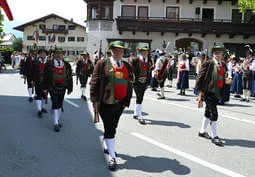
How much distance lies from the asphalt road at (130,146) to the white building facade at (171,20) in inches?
860

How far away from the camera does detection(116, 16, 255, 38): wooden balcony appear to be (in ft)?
99.8

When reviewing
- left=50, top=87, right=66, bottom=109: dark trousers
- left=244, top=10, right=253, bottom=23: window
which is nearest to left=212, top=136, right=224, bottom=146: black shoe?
left=50, top=87, right=66, bottom=109: dark trousers

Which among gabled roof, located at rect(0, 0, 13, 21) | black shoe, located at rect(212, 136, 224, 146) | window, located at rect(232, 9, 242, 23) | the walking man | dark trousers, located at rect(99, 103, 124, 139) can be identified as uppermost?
window, located at rect(232, 9, 242, 23)

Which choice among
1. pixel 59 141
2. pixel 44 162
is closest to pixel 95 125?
pixel 59 141

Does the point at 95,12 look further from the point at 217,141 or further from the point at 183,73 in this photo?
the point at 217,141

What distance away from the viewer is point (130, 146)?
6348 millimetres

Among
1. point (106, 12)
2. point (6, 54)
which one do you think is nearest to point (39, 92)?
point (106, 12)

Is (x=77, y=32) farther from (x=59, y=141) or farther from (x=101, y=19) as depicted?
(x=59, y=141)

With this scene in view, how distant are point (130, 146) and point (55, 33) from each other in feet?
196

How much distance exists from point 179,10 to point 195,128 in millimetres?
25288

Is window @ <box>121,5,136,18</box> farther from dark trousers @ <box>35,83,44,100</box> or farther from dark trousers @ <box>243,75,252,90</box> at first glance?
dark trousers @ <box>35,83,44,100</box>

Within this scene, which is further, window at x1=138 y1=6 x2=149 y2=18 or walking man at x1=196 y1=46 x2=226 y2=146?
window at x1=138 y1=6 x2=149 y2=18

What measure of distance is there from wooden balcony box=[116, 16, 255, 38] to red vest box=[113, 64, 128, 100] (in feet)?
83.8

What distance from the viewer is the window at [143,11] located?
103ft
